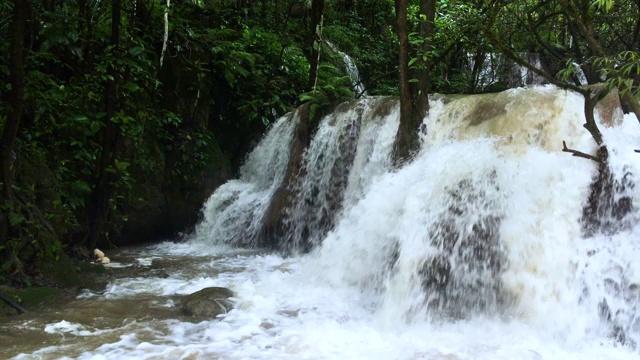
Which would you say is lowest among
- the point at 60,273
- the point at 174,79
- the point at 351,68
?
the point at 60,273

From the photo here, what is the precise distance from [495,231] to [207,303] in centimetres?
306

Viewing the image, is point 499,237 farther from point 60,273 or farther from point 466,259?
point 60,273

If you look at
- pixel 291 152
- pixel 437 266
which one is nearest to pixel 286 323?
pixel 437 266

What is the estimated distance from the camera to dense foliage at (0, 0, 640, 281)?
18.9ft

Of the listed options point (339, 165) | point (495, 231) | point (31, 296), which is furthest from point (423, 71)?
point (31, 296)

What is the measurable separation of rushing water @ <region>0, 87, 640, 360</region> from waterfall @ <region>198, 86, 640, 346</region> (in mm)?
15

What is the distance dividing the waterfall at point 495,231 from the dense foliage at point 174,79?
101 cm

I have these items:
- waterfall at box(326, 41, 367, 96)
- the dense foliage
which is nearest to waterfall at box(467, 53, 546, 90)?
the dense foliage

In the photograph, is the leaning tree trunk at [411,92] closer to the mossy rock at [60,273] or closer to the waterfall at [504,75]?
the mossy rock at [60,273]

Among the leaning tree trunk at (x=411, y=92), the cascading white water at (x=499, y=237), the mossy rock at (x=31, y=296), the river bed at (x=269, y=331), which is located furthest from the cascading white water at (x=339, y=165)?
the mossy rock at (x=31, y=296)

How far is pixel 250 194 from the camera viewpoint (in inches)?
404

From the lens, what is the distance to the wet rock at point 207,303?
5305 millimetres

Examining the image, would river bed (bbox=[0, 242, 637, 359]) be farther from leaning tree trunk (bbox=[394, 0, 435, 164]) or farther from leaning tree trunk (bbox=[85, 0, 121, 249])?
leaning tree trunk (bbox=[394, 0, 435, 164])

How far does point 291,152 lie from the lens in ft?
32.2
